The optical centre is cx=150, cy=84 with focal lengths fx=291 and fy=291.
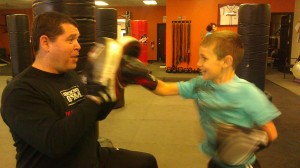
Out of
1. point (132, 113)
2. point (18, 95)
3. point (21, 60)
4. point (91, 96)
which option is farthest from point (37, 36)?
point (21, 60)

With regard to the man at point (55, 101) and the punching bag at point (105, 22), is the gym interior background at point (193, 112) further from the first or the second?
the punching bag at point (105, 22)

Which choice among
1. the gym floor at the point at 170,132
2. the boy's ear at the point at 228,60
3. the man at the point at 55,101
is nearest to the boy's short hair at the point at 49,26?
the man at the point at 55,101

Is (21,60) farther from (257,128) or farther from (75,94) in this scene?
(257,128)

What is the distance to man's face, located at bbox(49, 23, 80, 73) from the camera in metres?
1.47

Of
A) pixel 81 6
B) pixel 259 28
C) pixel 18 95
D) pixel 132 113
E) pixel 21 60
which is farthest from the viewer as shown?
pixel 21 60

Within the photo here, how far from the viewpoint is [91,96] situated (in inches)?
53.8

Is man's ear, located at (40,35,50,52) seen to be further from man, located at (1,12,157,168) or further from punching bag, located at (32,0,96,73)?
punching bag, located at (32,0,96,73)

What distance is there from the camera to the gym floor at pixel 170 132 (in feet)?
10.3

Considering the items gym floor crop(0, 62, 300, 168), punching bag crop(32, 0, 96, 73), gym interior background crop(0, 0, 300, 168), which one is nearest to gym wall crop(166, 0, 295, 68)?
gym interior background crop(0, 0, 300, 168)

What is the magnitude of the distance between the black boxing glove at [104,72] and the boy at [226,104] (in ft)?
0.46

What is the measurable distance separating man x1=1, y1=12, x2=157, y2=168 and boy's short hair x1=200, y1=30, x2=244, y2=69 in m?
0.49

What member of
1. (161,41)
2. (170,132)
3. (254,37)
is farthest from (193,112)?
(161,41)

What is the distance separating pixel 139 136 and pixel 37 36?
2556 millimetres

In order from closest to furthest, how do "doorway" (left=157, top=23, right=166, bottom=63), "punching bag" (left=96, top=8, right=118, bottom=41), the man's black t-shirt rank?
the man's black t-shirt, "punching bag" (left=96, top=8, right=118, bottom=41), "doorway" (left=157, top=23, right=166, bottom=63)
